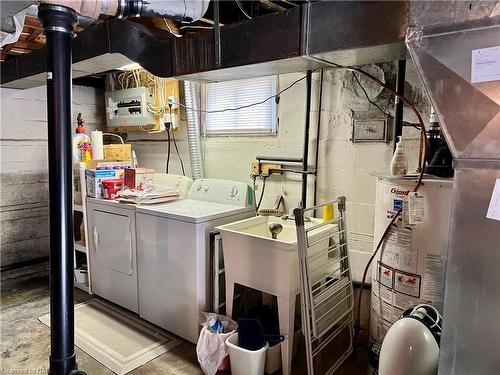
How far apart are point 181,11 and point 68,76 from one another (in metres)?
0.67

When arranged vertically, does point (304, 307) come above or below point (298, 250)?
below

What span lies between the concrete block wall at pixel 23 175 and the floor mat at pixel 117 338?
151 cm

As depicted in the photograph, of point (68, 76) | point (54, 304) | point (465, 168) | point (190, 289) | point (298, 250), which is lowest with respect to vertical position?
point (190, 289)

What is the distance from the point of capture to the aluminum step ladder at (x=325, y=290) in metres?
1.98

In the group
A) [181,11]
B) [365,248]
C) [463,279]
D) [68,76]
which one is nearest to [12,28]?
[68,76]

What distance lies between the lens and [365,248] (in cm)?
266

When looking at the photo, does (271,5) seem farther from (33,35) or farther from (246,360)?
(246,360)

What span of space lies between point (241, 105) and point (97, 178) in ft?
4.63

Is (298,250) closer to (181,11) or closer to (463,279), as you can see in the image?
(463,279)

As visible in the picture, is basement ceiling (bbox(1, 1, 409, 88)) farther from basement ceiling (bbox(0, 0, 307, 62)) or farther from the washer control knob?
the washer control knob

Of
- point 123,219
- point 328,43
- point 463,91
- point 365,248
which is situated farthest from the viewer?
point 123,219

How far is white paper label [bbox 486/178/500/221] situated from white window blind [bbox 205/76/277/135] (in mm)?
1943

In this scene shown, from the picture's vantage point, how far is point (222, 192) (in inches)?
118

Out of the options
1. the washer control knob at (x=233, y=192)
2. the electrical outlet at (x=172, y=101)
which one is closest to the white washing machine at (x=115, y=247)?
the washer control knob at (x=233, y=192)
